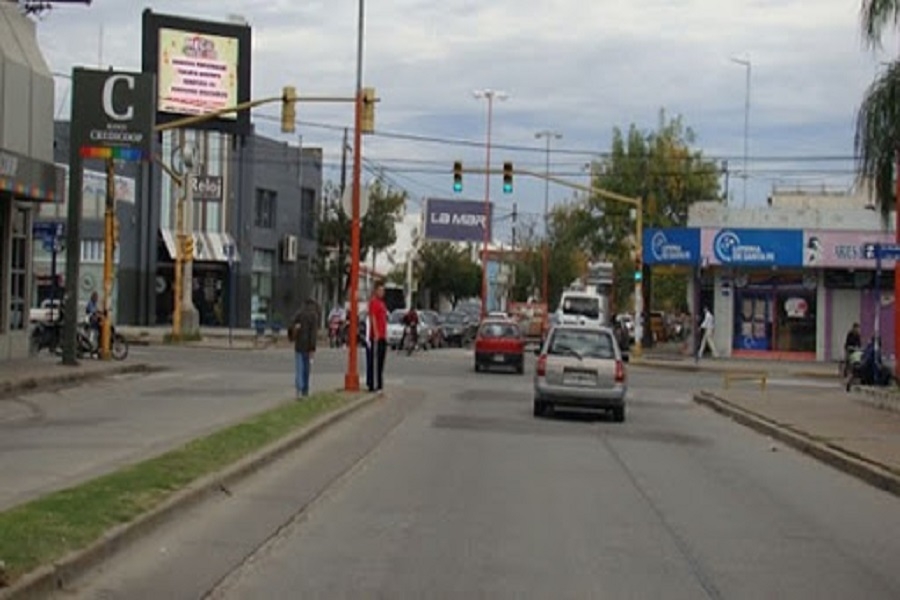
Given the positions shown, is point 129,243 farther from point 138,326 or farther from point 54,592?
Result: point 54,592

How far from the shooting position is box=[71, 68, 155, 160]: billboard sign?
30172 mm

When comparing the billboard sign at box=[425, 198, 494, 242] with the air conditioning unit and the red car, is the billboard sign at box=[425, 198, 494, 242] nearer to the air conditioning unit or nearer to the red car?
the air conditioning unit

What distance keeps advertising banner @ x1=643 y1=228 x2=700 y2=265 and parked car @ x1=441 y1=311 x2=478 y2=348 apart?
1173 centimetres

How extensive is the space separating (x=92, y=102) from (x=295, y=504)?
19832mm

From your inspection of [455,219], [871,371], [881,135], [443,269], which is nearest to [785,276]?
[871,371]

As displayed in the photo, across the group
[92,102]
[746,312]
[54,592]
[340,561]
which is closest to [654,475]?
[340,561]

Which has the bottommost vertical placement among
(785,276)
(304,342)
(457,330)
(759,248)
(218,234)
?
(457,330)

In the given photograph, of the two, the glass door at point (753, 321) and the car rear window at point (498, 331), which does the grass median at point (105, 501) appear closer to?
the car rear window at point (498, 331)

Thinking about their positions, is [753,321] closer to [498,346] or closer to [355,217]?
[498,346]

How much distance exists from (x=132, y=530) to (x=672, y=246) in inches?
1694

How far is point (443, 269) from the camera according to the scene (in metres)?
99.6

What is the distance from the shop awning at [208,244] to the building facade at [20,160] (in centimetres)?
2957

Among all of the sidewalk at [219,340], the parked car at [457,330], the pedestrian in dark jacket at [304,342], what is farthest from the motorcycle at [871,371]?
the parked car at [457,330]

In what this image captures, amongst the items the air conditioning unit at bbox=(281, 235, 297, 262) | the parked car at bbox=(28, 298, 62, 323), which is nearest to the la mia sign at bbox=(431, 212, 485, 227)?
the air conditioning unit at bbox=(281, 235, 297, 262)
